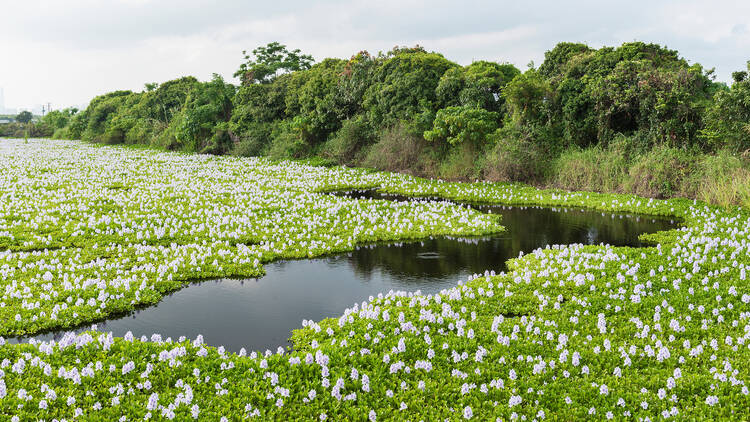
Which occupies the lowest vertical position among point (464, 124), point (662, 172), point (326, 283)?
point (326, 283)

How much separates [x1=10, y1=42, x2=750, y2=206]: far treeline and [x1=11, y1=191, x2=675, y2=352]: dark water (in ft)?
17.0

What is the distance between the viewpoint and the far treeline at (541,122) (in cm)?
1842

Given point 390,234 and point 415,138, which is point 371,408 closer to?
point 390,234

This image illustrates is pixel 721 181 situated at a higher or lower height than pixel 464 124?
lower

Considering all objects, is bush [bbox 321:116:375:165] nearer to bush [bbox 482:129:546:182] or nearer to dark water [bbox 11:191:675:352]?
bush [bbox 482:129:546:182]

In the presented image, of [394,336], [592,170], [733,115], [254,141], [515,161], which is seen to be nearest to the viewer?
[394,336]

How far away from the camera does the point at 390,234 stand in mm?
13336

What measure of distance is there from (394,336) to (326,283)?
11.0 ft

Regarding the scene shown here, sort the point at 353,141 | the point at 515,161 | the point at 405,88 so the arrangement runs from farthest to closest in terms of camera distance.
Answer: the point at 353,141, the point at 405,88, the point at 515,161

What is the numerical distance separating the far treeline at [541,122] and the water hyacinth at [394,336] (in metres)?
5.56

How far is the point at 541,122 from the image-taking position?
958 inches

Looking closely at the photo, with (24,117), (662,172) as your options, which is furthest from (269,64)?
(24,117)

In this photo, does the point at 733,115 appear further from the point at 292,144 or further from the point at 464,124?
the point at 292,144

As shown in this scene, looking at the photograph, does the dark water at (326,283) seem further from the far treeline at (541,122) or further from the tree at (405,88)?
the tree at (405,88)
